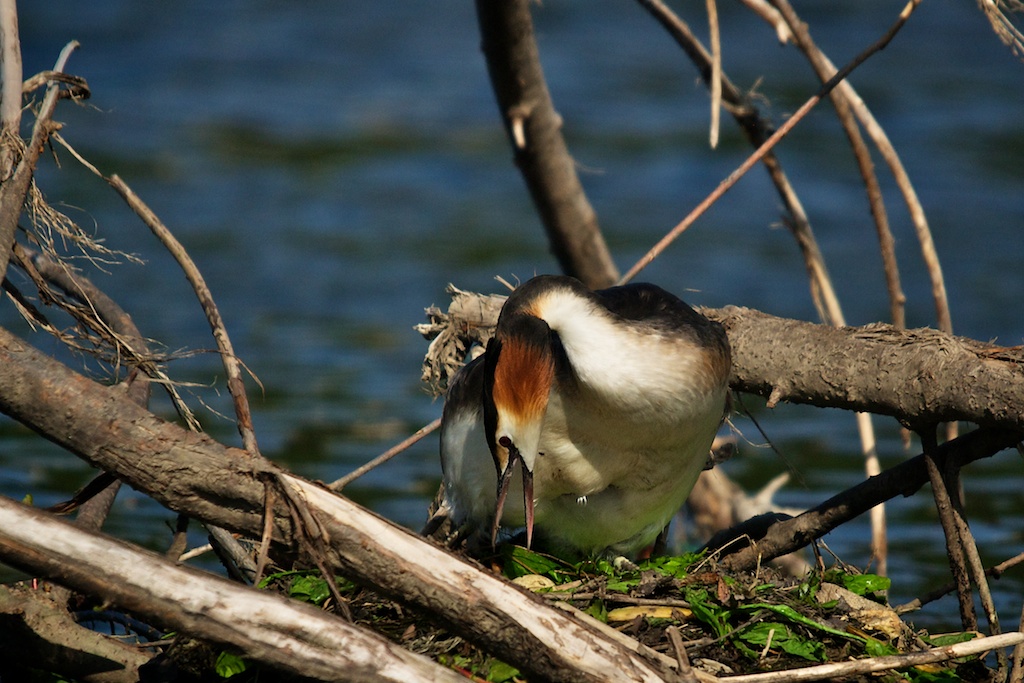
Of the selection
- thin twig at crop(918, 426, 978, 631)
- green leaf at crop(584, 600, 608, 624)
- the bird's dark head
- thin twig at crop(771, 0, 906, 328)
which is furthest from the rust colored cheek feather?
thin twig at crop(771, 0, 906, 328)

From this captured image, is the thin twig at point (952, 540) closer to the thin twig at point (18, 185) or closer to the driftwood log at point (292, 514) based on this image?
the driftwood log at point (292, 514)

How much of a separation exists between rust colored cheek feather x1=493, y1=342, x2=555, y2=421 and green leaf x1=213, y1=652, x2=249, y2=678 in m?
1.27

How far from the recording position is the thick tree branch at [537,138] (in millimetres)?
6930

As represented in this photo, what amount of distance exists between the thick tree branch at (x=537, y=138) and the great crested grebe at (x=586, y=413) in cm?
235

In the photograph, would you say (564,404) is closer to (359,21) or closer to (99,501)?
(99,501)

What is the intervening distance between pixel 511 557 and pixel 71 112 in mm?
17914

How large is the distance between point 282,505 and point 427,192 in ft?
50.2

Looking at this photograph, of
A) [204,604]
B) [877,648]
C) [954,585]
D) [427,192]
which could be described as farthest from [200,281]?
[427,192]

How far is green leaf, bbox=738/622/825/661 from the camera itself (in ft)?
14.5

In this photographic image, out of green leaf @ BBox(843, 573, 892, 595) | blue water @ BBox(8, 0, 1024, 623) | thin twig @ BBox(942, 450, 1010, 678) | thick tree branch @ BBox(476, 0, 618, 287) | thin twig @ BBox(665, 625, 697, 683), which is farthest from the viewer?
blue water @ BBox(8, 0, 1024, 623)

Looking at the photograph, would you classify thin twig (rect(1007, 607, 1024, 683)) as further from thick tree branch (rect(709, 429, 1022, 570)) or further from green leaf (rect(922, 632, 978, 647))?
thick tree branch (rect(709, 429, 1022, 570))

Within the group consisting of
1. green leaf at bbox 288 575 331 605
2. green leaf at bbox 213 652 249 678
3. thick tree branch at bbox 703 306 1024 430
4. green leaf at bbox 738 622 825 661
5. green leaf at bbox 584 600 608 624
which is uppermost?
thick tree branch at bbox 703 306 1024 430

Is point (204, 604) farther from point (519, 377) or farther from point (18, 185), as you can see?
point (18, 185)

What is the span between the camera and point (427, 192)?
1884cm
